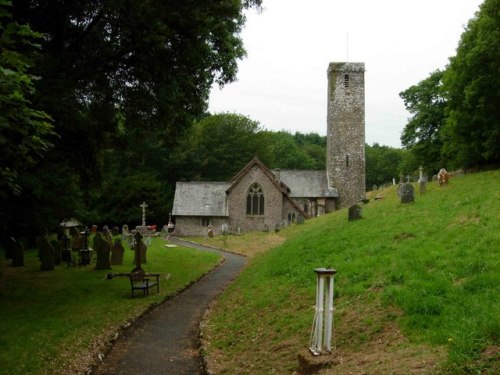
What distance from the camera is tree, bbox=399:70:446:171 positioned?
4131 centimetres

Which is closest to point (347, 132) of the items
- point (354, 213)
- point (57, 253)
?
point (354, 213)

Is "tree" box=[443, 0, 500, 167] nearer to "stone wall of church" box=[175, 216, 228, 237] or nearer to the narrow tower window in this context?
the narrow tower window

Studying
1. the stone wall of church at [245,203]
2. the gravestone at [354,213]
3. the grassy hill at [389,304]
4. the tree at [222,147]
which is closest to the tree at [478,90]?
the gravestone at [354,213]

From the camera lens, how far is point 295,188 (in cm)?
4772

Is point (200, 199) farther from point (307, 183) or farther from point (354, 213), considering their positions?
point (354, 213)

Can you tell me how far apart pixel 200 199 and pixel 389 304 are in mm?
38252

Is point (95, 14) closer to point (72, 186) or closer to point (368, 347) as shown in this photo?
point (368, 347)

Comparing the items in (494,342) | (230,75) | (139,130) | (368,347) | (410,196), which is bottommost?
(368,347)

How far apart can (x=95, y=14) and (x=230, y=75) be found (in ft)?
16.2

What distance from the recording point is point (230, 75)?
17.0 meters

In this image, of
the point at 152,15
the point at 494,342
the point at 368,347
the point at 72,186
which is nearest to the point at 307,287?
the point at 368,347

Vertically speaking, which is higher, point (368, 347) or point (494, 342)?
point (494, 342)

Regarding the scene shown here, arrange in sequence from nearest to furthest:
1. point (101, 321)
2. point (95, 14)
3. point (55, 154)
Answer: point (101, 321), point (95, 14), point (55, 154)

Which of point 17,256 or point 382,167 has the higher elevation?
point 382,167
